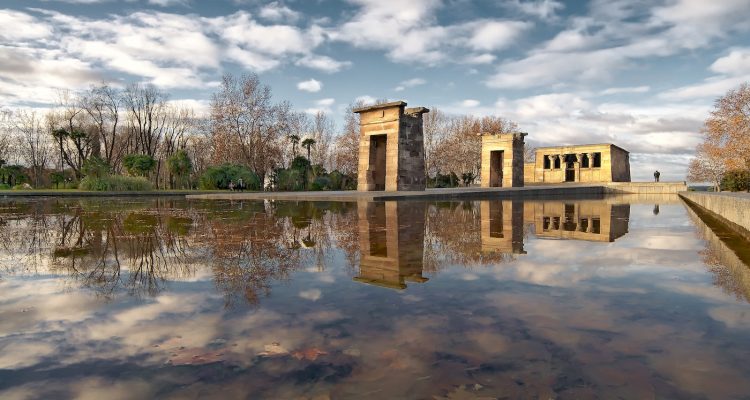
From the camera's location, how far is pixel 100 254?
4223 mm

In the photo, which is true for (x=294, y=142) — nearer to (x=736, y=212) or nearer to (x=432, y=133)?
(x=432, y=133)

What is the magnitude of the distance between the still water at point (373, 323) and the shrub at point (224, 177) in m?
26.3

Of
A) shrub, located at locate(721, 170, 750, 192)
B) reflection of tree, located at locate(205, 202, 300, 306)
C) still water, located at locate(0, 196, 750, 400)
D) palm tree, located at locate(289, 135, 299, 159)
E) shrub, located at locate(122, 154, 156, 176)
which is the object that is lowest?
still water, located at locate(0, 196, 750, 400)

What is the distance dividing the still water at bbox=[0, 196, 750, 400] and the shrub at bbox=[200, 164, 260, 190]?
26.3 m

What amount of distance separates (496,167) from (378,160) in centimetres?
1306

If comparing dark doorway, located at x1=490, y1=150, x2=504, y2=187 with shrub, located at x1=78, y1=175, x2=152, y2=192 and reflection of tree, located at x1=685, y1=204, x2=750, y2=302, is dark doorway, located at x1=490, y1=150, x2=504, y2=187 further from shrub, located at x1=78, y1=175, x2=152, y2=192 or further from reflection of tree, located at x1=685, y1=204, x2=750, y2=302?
reflection of tree, located at x1=685, y1=204, x2=750, y2=302

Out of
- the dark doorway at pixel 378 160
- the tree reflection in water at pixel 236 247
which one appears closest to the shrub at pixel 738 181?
the dark doorway at pixel 378 160

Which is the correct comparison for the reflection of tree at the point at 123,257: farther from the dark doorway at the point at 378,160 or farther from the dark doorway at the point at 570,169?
the dark doorway at the point at 570,169

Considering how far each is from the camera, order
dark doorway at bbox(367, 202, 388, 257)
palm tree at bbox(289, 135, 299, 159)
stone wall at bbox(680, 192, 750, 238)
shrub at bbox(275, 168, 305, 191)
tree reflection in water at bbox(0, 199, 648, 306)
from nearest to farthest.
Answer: tree reflection in water at bbox(0, 199, 648, 306), dark doorway at bbox(367, 202, 388, 257), stone wall at bbox(680, 192, 750, 238), shrub at bbox(275, 168, 305, 191), palm tree at bbox(289, 135, 299, 159)

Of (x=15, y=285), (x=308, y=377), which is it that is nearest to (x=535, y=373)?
(x=308, y=377)

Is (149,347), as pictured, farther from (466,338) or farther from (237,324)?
(466,338)

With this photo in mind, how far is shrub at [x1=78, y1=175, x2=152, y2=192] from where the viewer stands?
2452cm

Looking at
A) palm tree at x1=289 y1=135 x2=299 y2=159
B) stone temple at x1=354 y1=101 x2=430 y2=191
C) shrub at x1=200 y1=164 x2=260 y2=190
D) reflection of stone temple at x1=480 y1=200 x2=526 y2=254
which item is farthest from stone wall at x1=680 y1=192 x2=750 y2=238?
palm tree at x1=289 y1=135 x2=299 y2=159

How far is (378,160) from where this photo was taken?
21.4m
